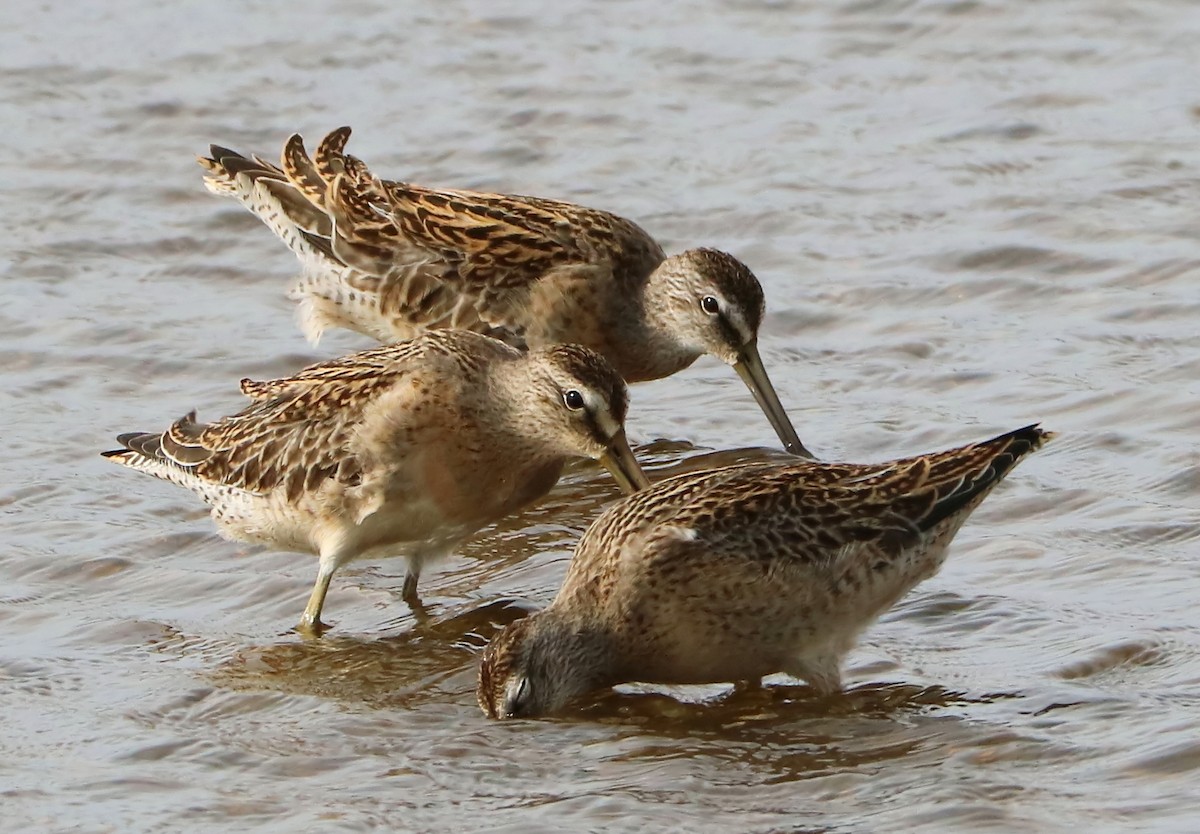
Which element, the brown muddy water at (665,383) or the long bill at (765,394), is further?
the long bill at (765,394)

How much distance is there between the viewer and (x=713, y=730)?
20.6 ft

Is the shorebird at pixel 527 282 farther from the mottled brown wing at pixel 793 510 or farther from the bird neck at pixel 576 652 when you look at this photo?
the bird neck at pixel 576 652

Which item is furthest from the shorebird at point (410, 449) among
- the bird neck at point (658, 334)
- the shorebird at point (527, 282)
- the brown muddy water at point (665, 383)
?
the bird neck at point (658, 334)

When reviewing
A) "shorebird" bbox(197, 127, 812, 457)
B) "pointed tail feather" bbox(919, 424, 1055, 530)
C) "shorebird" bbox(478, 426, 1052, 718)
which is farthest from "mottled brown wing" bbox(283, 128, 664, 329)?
"pointed tail feather" bbox(919, 424, 1055, 530)

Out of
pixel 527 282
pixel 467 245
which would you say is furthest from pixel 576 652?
pixel 467 245

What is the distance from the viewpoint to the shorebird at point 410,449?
23.6 ft

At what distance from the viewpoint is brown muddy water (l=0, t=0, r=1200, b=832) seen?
19.3ft

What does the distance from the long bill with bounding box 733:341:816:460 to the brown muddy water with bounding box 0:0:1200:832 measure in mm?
162

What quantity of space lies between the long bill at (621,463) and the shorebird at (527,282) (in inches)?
49.6

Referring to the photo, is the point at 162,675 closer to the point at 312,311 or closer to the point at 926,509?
the point at 926,509

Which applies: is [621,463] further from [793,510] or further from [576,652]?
[576,652]

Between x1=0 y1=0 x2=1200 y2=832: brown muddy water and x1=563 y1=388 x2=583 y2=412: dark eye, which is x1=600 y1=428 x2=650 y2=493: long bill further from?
x1=0 y1=0 x2=1200 y2=832: brown muddy water

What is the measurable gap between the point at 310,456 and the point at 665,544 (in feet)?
4.74

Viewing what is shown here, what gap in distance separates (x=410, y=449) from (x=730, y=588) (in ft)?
4.28
